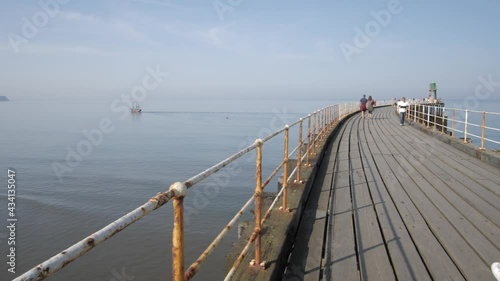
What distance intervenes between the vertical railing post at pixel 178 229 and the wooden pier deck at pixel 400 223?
1848 millimetres

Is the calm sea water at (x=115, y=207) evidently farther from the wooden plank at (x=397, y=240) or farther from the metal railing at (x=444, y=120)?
the metal railing at (x=444, y=120)

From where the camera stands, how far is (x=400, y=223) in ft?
14.1

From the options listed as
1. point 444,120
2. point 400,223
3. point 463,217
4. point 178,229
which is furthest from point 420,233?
point 444,120

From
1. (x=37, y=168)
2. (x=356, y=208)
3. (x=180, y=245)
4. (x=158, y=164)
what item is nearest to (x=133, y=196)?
Result: (x=158, y=164)

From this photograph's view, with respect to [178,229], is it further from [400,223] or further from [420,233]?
[400,223]

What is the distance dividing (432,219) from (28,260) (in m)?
11.0

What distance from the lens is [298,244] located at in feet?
12.7

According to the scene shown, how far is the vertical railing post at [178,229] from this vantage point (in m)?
1.54

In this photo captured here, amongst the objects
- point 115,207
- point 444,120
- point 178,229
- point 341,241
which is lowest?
point 115,207

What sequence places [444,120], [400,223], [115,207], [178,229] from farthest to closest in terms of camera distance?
[444,120]
[115,207]
[400,223]
[178,229]

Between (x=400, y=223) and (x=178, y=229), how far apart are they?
3.55m

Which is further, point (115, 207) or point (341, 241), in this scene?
point (115, 207)

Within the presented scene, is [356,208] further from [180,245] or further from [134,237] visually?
[134,237]

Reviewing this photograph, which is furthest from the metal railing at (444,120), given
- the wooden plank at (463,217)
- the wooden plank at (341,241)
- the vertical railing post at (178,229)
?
the vertical railing post at (178,229)
